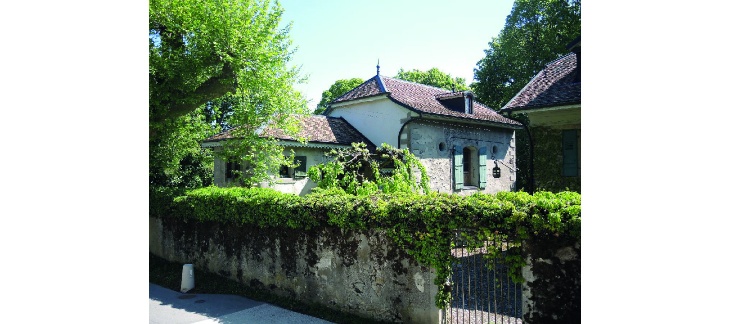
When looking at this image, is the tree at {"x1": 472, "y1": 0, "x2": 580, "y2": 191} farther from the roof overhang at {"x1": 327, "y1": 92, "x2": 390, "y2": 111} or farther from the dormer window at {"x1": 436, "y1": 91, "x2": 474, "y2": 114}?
the roof overhang at {"x1": 327, "y1": 92, "x2": 390, "y2": 111}

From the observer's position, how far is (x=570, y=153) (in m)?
6.17

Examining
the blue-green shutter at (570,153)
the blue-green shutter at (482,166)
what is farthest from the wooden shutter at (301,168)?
the blue-green shutter at (570,153)

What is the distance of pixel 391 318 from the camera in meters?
4.63

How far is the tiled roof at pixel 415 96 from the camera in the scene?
1162cm

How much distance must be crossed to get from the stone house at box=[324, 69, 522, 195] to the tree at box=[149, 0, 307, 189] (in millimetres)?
3728

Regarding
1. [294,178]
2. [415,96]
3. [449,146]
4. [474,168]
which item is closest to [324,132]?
[294,178]

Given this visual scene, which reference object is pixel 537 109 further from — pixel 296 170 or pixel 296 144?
pixel 296 170

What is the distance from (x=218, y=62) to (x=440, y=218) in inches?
203

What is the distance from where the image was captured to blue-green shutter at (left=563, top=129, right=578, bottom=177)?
6.11 metres

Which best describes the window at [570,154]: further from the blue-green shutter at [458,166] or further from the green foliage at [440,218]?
the blue-green shutter at [458,166]

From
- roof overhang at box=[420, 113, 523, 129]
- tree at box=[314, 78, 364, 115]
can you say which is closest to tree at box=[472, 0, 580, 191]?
roof overhang at box=[420, 113, 523, 129]
